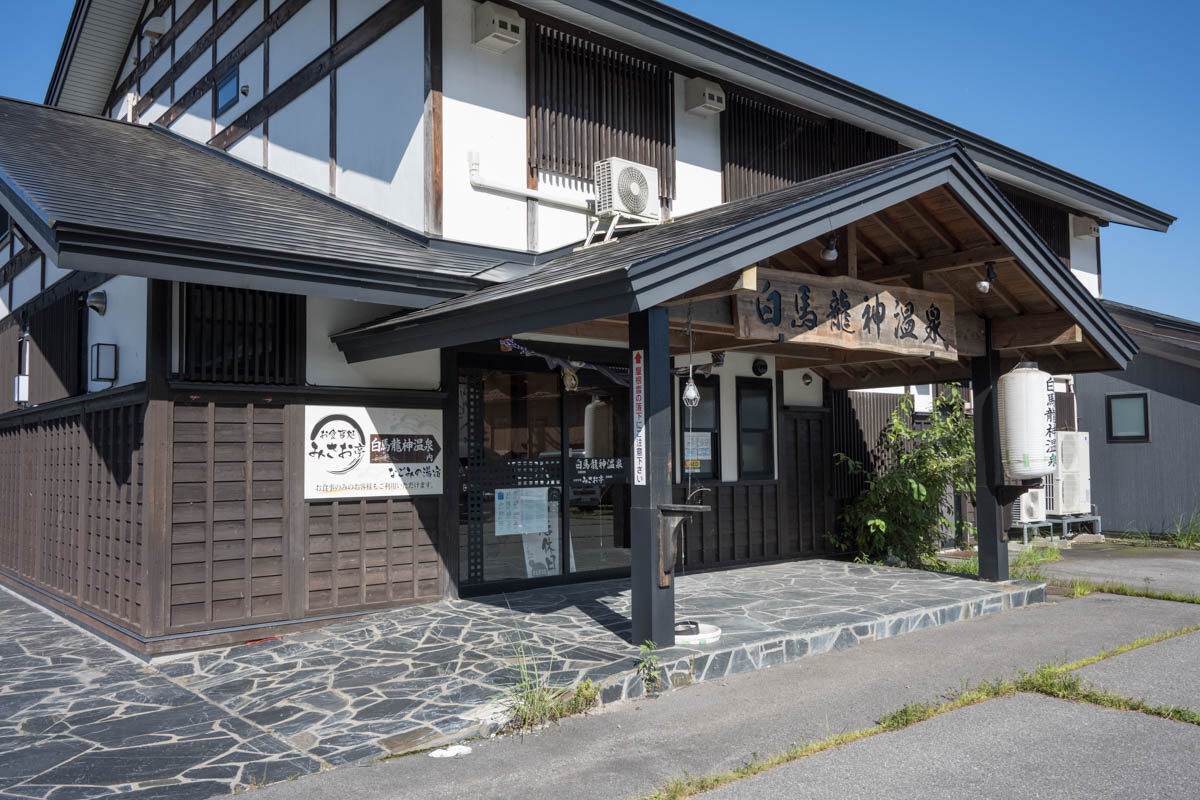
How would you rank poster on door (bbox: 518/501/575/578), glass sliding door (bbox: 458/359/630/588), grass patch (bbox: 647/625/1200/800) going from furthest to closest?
poster on door (bbox: 518/501/575/578), glass sliding door (bbox: 458/359/630/588), grass patch (bbox: 647/625/1200/800)

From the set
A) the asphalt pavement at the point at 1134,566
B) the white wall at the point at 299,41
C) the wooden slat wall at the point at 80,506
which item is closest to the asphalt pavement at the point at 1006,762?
the wooden slat wall at the point at 80,506

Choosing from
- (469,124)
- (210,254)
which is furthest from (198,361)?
(469,124)

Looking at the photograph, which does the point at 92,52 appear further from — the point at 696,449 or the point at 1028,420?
the point at 1028,420

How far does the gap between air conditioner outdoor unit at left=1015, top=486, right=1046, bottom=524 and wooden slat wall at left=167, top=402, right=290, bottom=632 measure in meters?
12.9

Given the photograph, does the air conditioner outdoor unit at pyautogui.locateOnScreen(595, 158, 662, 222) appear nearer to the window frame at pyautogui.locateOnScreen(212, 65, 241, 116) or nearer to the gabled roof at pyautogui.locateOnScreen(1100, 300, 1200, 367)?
the window frame at pyautogui.locateOnScreen(212, 65, 241, 116)

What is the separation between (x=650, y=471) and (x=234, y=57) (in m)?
9.64

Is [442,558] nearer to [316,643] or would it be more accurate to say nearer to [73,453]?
[316,643]

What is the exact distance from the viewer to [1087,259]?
59.1 feet

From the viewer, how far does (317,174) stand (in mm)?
10711

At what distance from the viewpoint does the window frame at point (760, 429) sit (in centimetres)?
1185

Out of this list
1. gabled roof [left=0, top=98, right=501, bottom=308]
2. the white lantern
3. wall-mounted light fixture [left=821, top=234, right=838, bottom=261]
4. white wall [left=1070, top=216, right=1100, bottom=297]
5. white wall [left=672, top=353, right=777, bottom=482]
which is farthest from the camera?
white wall [left=1070, top=216, right=1100, bottom=297]

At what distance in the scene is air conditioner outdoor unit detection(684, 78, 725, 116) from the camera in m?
11.4

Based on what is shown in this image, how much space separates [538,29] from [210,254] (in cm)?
488

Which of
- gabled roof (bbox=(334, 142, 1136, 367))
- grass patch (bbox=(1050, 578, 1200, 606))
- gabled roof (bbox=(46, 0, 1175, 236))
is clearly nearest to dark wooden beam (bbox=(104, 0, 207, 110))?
gabled roof (bbox=(46, 0, 1175, 236))
